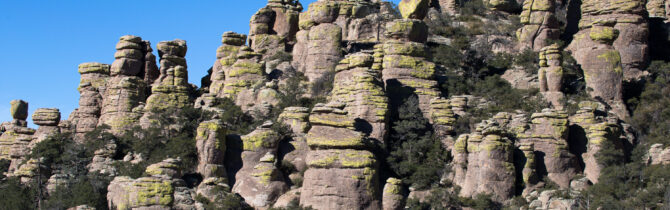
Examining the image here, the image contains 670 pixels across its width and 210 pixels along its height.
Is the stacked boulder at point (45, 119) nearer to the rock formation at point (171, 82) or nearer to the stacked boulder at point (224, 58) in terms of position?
the rock formation at point (171, 82)

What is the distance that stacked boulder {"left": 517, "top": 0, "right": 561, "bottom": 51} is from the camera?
71.9 meters

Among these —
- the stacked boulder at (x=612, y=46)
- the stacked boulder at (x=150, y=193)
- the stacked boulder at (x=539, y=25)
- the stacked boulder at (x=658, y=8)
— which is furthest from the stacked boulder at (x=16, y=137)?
the stacked boulder at (x=658, y=8)

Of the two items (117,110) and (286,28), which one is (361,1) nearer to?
(286,28)

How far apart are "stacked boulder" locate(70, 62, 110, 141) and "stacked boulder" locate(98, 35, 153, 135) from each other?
0.56 metres

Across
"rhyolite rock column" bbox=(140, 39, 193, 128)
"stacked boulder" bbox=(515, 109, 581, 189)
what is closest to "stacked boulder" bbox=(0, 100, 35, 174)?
"rhyolite rock column" bbox=(140, 39, 193, 128)

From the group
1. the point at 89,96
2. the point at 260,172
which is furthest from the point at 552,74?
the point at 89,96

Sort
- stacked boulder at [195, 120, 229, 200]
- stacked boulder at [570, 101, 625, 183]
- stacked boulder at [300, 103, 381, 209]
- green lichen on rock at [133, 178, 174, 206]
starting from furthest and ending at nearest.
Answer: stacked boulder at [195, 120, 229, 200], stacked boulder at [570, 101, 625, 183], stacked boulder at [300, 103, 381, 209], green lichen on rock at [133, 178, 174, 206]

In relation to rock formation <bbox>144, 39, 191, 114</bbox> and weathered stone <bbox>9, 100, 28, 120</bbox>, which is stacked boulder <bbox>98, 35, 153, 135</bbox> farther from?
weathered stone <bbox>9, 100, 28, 120</bbox>

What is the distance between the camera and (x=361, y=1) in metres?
77.5

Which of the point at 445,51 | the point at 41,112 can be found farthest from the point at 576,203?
the point at 41,112

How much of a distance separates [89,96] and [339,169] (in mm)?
22297

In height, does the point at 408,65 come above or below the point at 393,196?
above

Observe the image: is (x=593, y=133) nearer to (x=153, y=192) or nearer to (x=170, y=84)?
(x=153, y=192)

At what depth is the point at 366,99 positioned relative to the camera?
5912 cm
